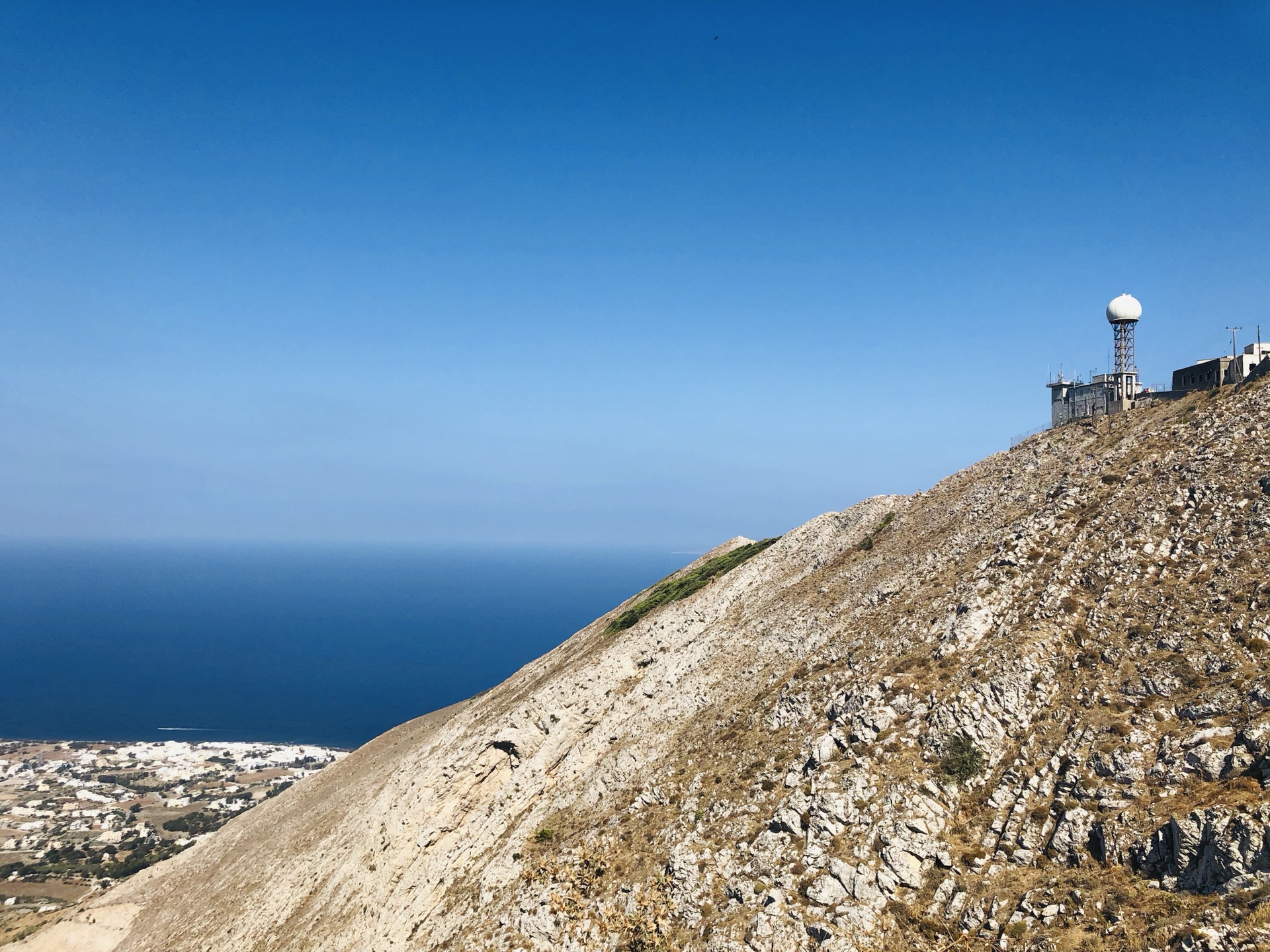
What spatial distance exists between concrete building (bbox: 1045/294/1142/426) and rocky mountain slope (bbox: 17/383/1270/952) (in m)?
9.24

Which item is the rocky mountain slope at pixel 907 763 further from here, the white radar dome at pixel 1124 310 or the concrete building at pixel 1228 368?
the white radar dome at pixel 1124 310

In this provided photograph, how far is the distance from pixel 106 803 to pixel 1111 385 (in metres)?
145

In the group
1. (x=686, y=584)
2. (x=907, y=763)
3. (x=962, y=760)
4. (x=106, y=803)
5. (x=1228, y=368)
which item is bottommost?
(x=106, y=803)

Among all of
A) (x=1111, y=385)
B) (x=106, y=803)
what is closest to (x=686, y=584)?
(x=1111, y=385)

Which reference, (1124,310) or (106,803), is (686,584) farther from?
(106,803)

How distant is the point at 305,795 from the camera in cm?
6119

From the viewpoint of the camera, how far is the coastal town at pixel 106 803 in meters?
81.6

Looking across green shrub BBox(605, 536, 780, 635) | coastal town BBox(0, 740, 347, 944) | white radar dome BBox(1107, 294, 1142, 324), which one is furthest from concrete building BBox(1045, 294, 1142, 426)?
coastal town BBox(0, 740, 347, 944)

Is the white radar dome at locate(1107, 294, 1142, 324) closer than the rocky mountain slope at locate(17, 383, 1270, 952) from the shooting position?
No

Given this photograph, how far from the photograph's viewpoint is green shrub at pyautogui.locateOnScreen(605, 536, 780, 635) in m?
61.4

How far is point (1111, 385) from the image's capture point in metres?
50.8

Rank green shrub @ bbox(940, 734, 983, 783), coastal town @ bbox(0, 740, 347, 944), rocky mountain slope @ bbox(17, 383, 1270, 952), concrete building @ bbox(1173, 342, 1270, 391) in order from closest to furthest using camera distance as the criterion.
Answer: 1. rocky mountain slope @ bbox(17, 383, 1270, 952)
2. green shrub @ bbox(940, 734, 983, 783)
3. concrete building @ bbox(1173, 342, 1270, 391)
4. coastal town @ bbox(0, 740, 347, 944)

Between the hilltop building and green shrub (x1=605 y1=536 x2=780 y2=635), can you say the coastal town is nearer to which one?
green shrub (x1=605 y1=536 x2=780 y2=635)

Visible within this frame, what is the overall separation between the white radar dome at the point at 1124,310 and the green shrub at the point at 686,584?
3169cm
